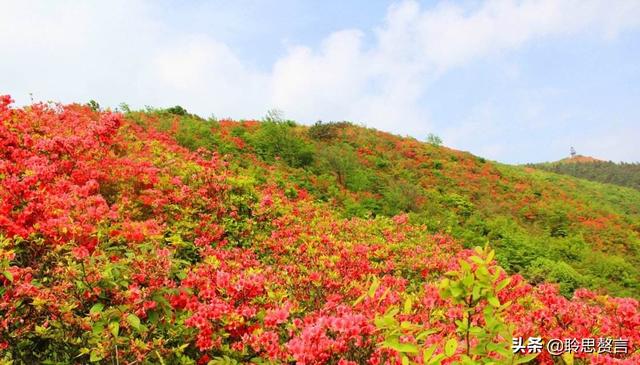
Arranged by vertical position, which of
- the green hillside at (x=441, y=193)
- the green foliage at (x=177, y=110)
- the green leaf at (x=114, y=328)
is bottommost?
the green leaf at (x=114, y=328)

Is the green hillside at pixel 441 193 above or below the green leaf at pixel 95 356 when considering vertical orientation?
above

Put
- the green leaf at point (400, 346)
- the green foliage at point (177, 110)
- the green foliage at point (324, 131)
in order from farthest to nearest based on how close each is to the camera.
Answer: the green foliage at point (324, 131) → the green foliage at point (177, 110) → the green leaf at point (400, 346)

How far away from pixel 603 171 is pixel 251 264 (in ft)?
200

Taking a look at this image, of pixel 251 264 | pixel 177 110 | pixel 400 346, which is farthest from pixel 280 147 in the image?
pixel 400 346

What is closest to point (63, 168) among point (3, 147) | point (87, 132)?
point (3, 147)

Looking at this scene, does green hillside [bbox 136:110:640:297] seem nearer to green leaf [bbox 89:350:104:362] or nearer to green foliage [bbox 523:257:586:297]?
green foliage [bbox 523:257:586:297]

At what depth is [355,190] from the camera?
1406 cm

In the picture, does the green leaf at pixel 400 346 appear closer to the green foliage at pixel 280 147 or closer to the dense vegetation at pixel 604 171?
the green foliage at pixel 280 147

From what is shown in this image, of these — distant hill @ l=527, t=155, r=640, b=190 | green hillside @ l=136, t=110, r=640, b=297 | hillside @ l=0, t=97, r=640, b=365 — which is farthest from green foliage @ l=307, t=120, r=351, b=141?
distant hill @ l=527, t=155, r=640, b=190

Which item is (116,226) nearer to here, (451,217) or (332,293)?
(332,293)

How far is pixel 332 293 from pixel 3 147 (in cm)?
533

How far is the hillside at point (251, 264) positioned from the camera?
2.93 meters

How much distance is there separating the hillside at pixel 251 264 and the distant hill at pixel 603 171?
1560 inches

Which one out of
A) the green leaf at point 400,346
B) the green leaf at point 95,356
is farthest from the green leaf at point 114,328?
the green leaf at point 400,346
